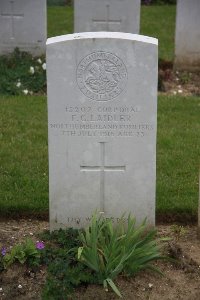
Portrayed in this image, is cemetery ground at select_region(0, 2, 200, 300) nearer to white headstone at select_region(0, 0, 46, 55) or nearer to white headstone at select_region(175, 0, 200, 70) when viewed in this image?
white headstone at select_region(175, 0, 200, 70)

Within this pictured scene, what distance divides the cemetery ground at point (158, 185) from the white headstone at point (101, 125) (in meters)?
0.42

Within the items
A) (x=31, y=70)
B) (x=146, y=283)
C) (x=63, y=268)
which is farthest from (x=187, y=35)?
(x=63, y=268)

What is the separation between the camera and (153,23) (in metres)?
13.7

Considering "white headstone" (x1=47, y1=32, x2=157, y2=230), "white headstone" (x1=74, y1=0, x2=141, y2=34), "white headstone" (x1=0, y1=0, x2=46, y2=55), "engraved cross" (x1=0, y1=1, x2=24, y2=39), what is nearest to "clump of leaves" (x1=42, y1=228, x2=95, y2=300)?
"white headstone" (x1=47, y1=32, x2=157, y2=230)

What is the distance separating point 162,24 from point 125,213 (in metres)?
9.22

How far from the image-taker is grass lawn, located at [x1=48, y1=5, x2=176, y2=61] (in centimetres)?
1194

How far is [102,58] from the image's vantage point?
4.66 metres

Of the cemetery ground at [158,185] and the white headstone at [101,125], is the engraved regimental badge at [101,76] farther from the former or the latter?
the cemetery ground at [158,185]

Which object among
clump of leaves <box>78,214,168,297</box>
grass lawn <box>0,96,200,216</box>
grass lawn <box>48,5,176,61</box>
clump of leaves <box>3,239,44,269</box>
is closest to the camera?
clump of leaves <box>78,214,168,297</box>

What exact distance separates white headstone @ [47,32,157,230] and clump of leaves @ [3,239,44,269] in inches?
17.2

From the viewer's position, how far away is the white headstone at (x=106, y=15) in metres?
9.78

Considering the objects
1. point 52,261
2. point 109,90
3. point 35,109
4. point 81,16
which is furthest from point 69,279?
point 81,16

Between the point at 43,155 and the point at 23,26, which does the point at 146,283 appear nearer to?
the point at 43,155

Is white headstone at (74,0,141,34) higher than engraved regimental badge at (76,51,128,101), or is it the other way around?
→ white headstone at (74,0,141,34)
